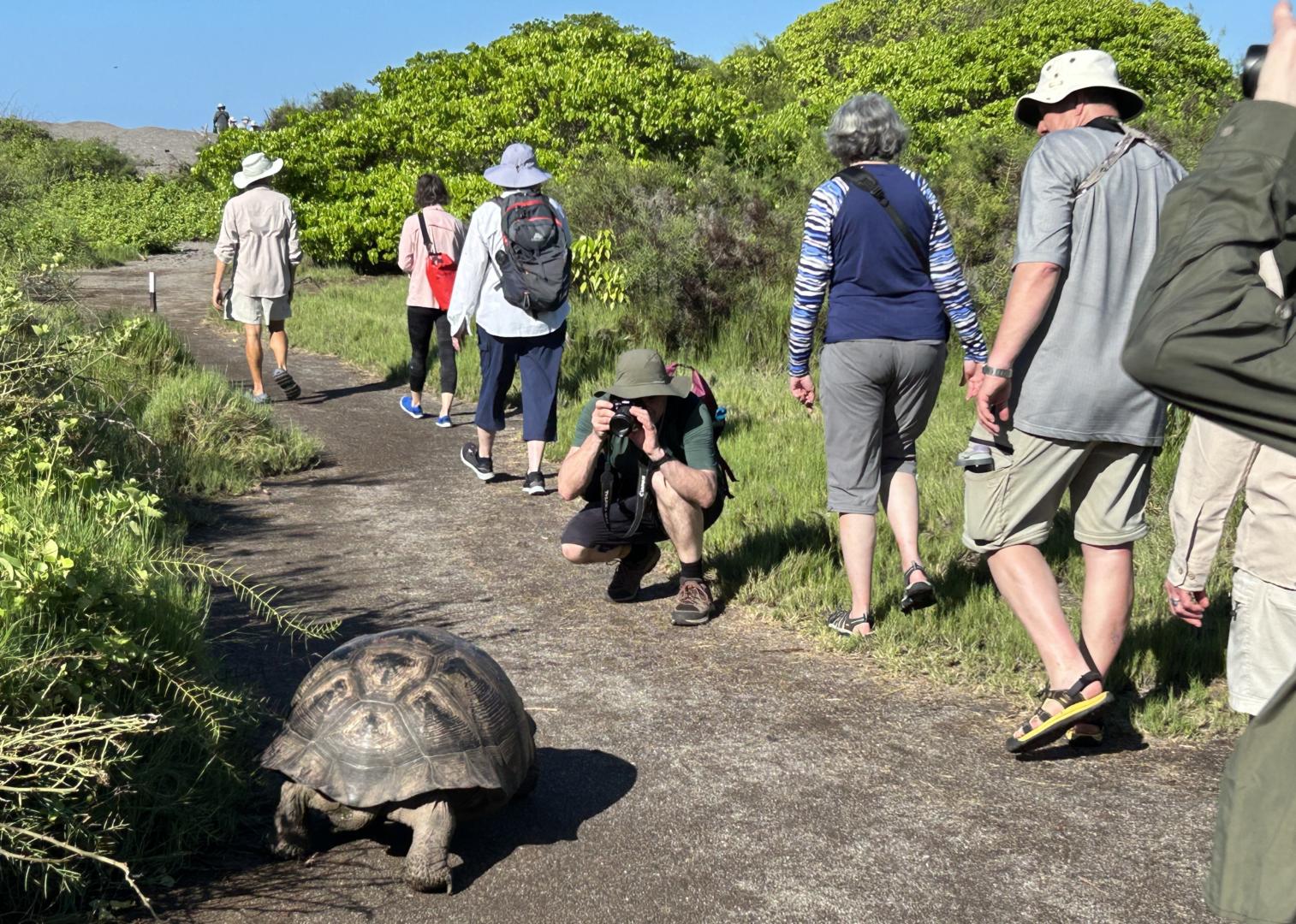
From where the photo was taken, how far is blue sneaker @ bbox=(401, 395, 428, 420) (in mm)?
11578

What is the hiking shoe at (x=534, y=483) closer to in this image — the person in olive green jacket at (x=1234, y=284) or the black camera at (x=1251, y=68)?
the black camera at (x=1251, y=68)

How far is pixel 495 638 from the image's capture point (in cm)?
611

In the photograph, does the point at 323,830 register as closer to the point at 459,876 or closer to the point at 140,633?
the point at 459,876

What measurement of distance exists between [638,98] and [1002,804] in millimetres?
15941

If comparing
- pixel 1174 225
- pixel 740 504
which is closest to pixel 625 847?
pixel 1174 225

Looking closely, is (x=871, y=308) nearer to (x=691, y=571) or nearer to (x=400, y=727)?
(x=691, y=571)

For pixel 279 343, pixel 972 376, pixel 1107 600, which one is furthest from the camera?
pixel 279 343

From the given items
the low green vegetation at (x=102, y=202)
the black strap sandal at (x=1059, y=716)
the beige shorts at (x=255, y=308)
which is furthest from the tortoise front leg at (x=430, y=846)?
the low green vegetation at (x=102, y=202)

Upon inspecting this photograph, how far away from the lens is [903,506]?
6.05 meters

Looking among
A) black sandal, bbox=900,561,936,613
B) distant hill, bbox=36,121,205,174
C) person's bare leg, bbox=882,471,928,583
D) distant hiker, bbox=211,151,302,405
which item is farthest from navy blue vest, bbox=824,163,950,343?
distant hill, bbox=36,121,205,174

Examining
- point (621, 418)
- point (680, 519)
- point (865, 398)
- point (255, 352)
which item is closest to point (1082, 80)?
point (865, 398)

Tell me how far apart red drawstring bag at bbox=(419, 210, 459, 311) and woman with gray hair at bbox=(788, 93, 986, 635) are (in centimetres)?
572

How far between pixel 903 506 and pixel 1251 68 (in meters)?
4.12

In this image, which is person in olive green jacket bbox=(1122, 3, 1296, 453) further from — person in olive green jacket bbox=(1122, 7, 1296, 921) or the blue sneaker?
the blue sneaker
